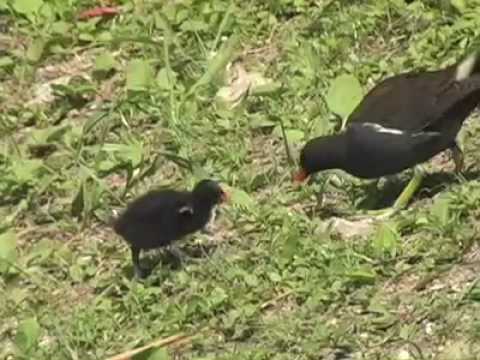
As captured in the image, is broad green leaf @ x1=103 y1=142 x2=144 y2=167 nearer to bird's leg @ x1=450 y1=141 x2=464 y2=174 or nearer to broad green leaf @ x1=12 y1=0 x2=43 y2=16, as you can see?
bird's leg @ x1=450 y1=141 x2=464 y2=174

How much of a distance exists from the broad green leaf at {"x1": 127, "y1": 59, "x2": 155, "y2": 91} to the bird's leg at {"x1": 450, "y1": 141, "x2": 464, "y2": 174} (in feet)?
6.42

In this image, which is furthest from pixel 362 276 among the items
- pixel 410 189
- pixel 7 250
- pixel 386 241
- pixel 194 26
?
pixel 194 26

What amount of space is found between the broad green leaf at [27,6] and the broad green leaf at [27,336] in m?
3.50

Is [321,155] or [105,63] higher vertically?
[321,155]

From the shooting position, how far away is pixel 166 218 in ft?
25.8

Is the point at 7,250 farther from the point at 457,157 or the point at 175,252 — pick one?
the point at 457,157

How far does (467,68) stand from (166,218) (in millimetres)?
1500

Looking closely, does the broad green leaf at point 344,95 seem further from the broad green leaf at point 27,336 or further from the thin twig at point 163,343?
the broad green leaf at point 27,336

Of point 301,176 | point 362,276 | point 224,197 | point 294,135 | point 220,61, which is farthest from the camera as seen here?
point 220,61

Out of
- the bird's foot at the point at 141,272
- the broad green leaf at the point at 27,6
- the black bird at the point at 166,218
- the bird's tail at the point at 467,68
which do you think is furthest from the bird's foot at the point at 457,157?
the broad green leaf at the point at 27,6

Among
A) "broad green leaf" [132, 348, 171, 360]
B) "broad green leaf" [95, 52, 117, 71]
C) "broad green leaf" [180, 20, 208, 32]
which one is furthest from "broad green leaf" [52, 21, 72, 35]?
"broad green leaf" [132, 348, 171, 360]

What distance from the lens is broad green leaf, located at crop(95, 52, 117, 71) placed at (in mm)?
9953

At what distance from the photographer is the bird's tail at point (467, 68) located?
8133 millimetres

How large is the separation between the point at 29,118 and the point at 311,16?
5.25 ft
